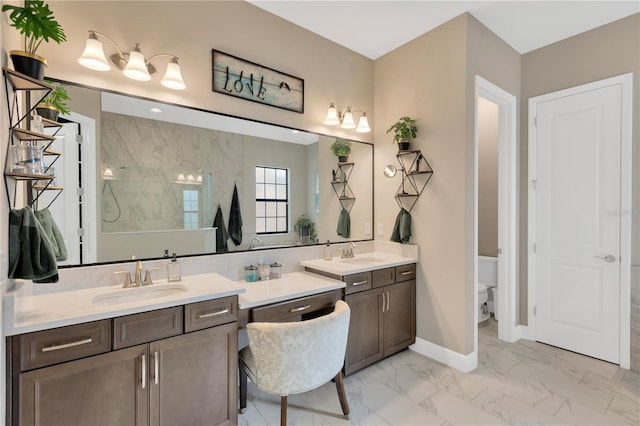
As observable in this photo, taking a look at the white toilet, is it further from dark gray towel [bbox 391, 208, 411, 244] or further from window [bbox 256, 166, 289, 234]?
window [bbox 256, 166, 289, 234]

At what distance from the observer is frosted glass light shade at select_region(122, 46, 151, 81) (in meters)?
1.84

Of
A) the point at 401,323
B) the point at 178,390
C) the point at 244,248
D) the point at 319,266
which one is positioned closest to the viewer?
the point at 178,390

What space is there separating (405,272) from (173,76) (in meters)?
2.32

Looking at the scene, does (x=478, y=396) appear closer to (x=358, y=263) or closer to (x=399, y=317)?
(x=399, y=317)

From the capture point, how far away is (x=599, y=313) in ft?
8.93

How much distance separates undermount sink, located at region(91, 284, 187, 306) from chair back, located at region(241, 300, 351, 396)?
0.56m

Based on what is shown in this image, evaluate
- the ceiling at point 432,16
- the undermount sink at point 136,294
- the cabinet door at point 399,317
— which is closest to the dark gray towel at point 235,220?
the undermount sink at point 136,294

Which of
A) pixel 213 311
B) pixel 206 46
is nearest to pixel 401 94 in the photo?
pixel 206 46

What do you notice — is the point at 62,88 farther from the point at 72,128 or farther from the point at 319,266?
the point at 319,266

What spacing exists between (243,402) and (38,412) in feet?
3.49

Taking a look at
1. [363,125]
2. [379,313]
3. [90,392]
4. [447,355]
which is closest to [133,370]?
[90,392]

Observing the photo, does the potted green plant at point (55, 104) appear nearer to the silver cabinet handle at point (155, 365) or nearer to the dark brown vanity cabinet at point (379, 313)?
the silver cabinet handle at point (155, 365)

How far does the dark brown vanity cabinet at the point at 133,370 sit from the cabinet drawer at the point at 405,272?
1.52m

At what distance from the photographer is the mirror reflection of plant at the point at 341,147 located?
3.03 metres
